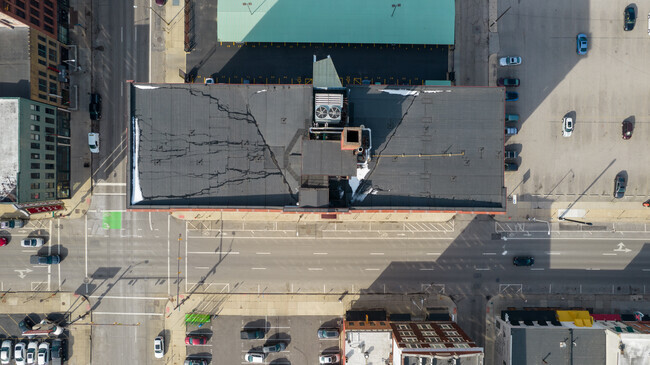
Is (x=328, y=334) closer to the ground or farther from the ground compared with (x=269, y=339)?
farther from the ground

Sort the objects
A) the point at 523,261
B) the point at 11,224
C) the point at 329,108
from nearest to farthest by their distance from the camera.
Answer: the point at 329,108 → the point at 11,224 → the point at 523,261

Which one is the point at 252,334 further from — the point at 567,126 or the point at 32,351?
the point at 567,126

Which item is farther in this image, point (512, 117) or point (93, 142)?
point (512, 117)

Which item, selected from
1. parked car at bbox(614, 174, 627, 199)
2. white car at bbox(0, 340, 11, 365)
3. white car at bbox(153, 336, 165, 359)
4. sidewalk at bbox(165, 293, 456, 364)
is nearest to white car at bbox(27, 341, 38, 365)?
white car at bbox(0, 340, 11, 365)

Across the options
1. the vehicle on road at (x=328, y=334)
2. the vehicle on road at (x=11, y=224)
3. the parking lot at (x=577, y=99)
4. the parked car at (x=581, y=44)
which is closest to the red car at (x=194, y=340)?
the vehicle on road at (x=328, y=334)

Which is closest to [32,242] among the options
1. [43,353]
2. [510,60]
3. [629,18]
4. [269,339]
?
[43,353]

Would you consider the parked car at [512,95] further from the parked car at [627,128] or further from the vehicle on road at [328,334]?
the vehicle on road at [328,334]

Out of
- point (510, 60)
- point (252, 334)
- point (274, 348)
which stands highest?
point (510, 60)
